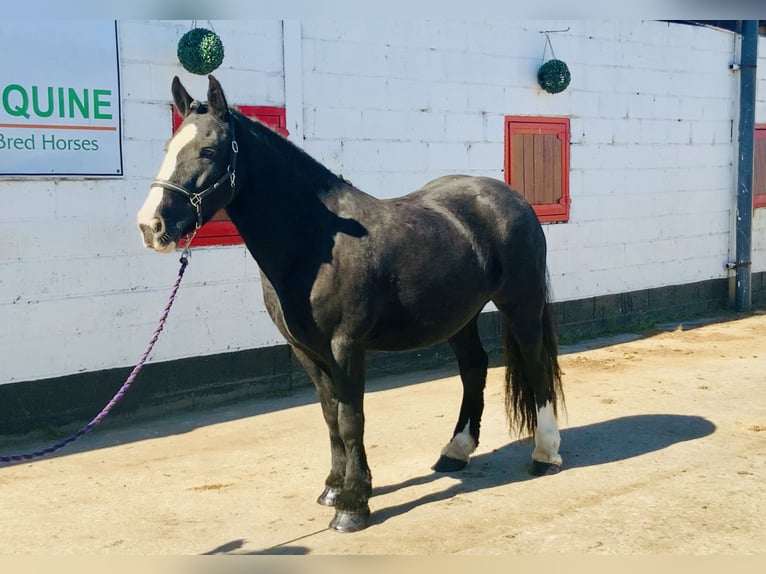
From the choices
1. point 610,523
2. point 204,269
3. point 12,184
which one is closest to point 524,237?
point 610,523

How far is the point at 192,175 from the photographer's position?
356 cm

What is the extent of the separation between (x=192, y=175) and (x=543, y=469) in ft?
8.24

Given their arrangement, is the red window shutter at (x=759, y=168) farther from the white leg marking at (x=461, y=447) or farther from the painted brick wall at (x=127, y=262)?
the white leg marking at (x=461, y=447)

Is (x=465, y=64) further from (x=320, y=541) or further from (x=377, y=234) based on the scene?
(x=320, y=541)

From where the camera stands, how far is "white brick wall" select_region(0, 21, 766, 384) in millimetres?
5660

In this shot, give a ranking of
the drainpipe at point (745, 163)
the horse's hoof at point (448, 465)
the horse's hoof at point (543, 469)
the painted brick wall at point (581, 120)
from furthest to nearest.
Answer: the drainpipe at point (745, 163) < the painted brick wall at point (581, 120) < the horse's hoof at point (448, 465) < the horse's hoof at point (543, 469)

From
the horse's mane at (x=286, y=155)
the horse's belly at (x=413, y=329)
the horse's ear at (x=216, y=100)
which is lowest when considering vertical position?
the horse's belly at (x=413, y=329)

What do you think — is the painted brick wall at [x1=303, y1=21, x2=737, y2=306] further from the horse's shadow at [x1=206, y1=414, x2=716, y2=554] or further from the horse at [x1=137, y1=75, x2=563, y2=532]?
the horse's shadow at [x1=206, y1=414, x2=716, y2=554]

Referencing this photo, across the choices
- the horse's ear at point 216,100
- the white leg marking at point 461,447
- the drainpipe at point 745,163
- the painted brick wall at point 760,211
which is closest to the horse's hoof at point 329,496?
the white leg marking at point 461,447

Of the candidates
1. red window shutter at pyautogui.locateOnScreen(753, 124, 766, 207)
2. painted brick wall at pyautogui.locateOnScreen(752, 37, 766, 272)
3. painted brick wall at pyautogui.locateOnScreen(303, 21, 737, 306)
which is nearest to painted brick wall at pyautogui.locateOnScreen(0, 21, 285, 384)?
painted brick wall at pyautogui.locateOnScreen(303, 21, 737, 306)

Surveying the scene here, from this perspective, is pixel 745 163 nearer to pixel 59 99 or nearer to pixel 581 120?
pixel 581 120

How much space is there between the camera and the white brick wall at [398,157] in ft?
18.6

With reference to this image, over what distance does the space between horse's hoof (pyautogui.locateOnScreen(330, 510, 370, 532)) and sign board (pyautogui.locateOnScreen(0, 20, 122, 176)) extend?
3190mm

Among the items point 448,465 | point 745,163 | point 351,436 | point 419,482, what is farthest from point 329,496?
point 745,163
